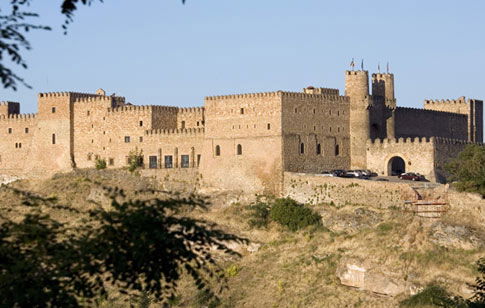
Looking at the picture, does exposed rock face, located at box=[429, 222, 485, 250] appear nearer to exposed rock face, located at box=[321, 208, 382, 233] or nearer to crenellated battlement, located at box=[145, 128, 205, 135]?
exposed rock face, located at box=[321, 208, 382, 233]

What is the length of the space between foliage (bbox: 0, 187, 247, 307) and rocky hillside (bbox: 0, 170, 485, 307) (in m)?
32.9

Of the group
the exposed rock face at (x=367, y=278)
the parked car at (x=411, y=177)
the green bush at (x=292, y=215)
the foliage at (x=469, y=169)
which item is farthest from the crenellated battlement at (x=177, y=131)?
the exposed rock face at (x=367, y=278)

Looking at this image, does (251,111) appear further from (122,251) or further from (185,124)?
(122,251)

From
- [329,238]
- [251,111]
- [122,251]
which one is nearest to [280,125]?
[251,111]

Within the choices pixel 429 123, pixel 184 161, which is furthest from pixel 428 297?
→ pixel 429 123

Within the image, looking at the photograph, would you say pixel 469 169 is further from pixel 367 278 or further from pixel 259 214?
pixel 259 214

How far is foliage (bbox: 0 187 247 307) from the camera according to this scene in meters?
19.7

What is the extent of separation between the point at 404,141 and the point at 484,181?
10.9 metres

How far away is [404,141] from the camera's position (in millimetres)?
69750

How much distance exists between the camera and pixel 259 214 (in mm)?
63406

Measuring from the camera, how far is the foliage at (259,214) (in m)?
62.9

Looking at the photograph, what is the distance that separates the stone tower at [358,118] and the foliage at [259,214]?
7.51 meters

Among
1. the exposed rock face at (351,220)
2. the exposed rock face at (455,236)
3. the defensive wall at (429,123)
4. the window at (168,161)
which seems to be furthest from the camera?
the defensive wall at (429,123)

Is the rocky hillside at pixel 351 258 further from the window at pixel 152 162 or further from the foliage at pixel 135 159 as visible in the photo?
the foliage at pixel 135 159
